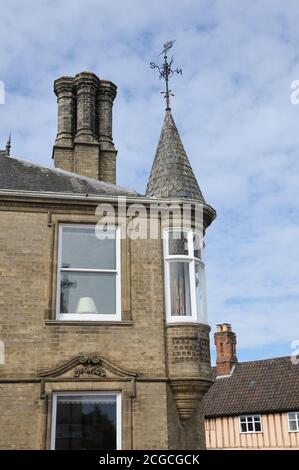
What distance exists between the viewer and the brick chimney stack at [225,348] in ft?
126

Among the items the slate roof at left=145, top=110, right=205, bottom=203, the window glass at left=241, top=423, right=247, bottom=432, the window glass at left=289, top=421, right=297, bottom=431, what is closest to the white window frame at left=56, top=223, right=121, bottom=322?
the slate roof at left=145, top=110, right=205, bottom=203

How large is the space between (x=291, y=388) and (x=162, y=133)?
23483 millimetres

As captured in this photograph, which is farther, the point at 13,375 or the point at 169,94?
the point at 169,94

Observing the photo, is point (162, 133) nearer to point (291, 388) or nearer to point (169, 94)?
point (169, 94)

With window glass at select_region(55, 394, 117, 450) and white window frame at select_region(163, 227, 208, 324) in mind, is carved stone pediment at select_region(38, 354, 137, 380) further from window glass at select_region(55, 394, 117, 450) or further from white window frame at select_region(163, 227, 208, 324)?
white window frame at select_region(163, 227, 208, 324)

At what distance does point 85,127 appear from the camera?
15844 millimetres

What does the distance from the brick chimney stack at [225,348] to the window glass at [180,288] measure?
28.2 meters

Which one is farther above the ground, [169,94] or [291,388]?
[169,94]

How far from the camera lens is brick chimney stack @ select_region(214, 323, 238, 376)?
126 ft

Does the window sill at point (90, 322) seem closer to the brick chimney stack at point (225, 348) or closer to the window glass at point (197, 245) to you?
the window glass at point (197, 245)

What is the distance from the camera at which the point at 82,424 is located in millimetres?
10375

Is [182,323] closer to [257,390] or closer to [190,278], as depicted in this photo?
[190,278]

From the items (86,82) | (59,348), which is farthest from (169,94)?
(59,348)
